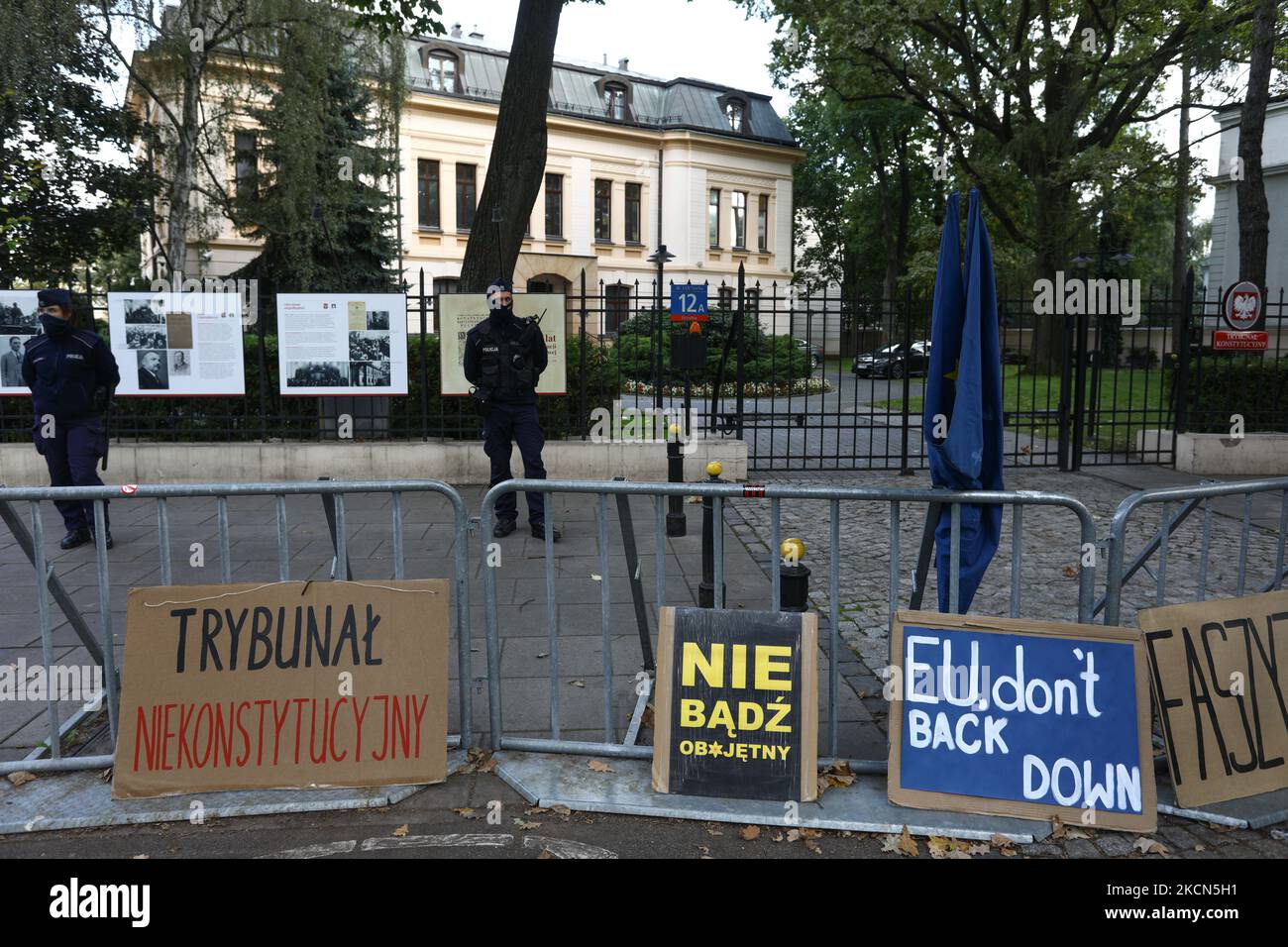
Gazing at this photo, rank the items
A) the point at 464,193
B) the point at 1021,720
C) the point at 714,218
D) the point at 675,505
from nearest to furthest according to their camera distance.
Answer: the point at 1021,720
the point at 675,505
the point at 464,193
the point at 714,218

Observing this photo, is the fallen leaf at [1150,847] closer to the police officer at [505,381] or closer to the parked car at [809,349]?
the police officer at [505,381]

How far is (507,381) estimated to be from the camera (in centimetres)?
802

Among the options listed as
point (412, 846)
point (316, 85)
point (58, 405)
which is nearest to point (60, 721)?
point (412, 846)

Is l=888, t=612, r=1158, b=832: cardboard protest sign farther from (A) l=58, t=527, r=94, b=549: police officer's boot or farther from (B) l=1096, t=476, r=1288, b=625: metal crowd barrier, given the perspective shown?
(A) l=58, t=527, r=94, b=549: police officer's boot

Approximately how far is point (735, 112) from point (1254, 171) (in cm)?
3500

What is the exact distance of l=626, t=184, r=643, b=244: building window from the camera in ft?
140

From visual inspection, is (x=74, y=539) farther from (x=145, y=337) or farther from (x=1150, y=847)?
(x=1150, y=847)

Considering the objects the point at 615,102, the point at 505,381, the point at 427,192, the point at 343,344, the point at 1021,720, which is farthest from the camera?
the point at 615,102

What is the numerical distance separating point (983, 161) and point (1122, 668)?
21066 mm

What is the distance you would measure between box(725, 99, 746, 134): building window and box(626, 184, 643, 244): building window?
6.40m

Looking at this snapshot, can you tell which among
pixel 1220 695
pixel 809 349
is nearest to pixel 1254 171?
pixel 809 349

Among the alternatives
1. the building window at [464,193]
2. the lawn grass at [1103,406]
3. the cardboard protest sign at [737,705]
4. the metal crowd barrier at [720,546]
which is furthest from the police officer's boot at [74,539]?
the building window at [464,193]

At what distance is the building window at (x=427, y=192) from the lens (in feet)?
124

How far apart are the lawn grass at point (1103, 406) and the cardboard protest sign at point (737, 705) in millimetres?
9648
